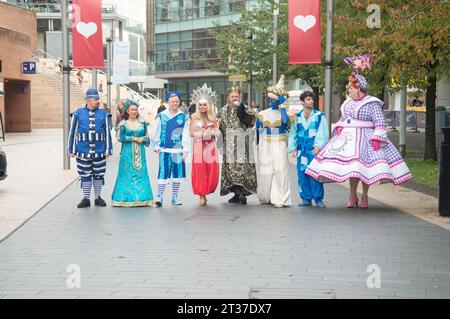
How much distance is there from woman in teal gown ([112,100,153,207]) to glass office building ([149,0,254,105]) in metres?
63.0

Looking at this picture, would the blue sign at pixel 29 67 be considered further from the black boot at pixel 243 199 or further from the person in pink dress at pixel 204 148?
the black boot at pixel 243 199

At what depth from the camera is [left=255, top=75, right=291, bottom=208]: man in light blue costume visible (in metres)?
13.1

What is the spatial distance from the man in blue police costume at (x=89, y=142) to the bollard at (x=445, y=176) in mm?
5046

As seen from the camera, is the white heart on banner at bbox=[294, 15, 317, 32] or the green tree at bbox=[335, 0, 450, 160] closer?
the green tree at bbox=[335, 0, 450, 160]

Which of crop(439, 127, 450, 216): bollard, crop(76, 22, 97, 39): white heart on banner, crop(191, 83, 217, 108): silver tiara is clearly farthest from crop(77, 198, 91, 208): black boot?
crop(76, 22, 97, 39): white heart on banner

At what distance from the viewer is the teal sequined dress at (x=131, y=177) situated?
1312 centimetres

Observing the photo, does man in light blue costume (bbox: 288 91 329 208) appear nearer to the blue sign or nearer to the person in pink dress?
the person in pink dress

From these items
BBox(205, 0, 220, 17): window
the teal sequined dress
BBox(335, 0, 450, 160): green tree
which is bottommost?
the teal sequined dress

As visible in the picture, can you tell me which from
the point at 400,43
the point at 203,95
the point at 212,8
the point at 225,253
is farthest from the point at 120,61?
the point at 212,8

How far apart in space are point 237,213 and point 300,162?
1502 mm

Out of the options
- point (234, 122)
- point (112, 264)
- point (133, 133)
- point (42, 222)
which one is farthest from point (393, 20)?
point (112, 264)

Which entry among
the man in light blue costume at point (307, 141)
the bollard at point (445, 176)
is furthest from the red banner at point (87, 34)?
the bollard at point (445, 176)

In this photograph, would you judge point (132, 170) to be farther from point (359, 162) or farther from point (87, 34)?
point (87, 34)

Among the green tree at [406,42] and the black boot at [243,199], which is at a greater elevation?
the green tree at [406,42]
